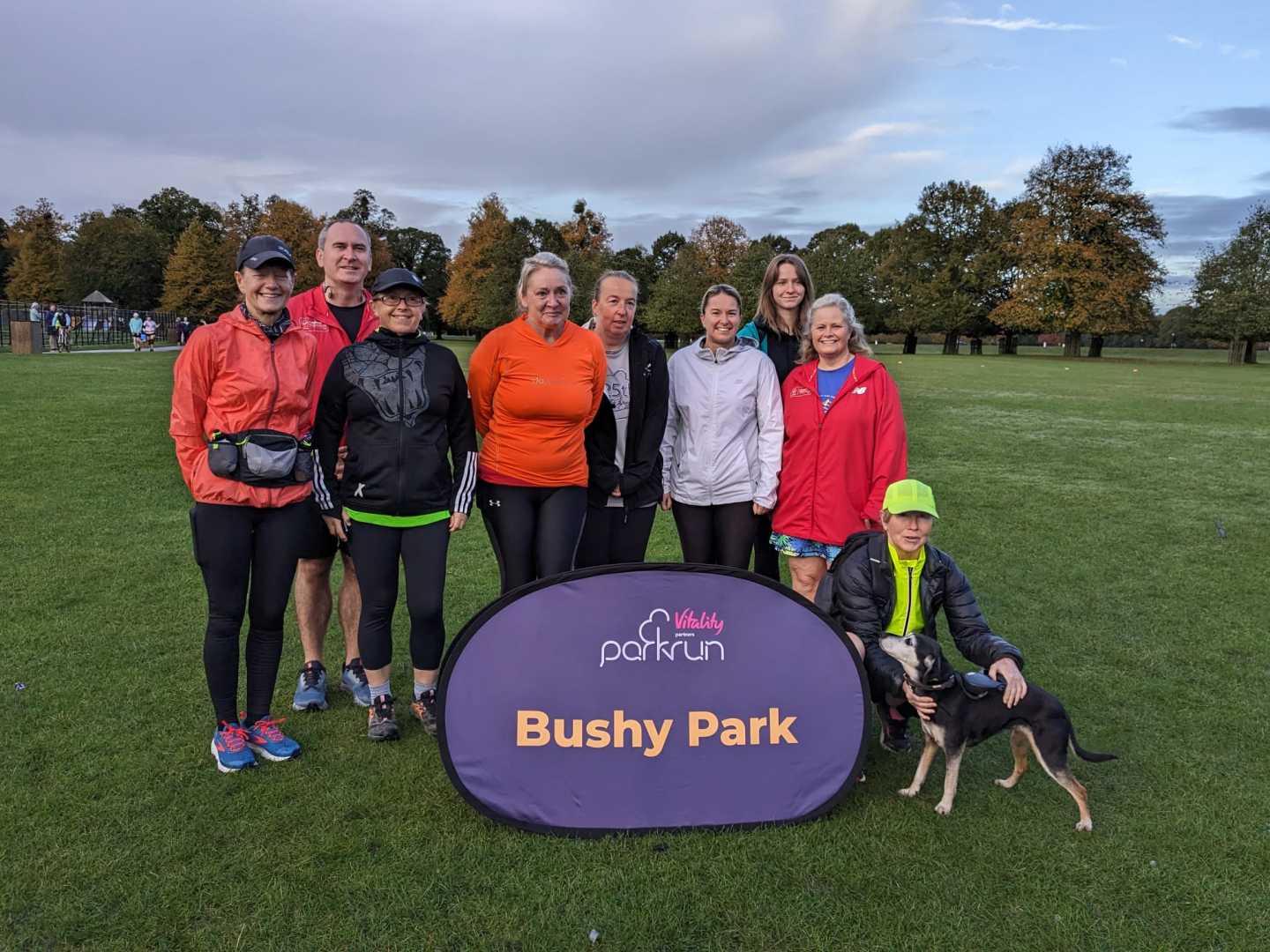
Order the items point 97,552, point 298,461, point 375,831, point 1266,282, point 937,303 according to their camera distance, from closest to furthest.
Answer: point 375,831 → point 298,461 → point 97,552 → point 1266,282 → point 937,303

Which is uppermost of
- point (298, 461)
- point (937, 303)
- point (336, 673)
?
point (937, 303)

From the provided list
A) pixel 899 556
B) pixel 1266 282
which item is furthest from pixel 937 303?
pixel 899 556

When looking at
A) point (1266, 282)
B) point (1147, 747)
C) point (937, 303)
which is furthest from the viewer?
point (937, 303)

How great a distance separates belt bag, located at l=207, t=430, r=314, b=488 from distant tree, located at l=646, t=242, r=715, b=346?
5093cm

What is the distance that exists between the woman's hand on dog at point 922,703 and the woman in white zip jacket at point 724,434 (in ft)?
3.31

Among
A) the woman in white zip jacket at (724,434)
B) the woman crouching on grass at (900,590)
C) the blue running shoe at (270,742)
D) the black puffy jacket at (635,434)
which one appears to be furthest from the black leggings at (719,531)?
the blue running shoe at (270,742)

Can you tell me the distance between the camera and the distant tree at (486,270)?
53406 millimetres

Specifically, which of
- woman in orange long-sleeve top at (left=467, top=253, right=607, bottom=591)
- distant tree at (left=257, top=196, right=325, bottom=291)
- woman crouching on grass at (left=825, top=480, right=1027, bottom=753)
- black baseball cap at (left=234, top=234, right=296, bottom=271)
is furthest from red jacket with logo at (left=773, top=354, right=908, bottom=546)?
distant tree at (left=257, top=196, right=325, bottom=291)

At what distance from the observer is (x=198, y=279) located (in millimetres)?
53688

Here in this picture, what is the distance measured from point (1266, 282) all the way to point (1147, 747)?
2365 inches

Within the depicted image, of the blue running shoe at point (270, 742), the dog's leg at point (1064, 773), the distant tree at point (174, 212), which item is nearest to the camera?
the dog's leg at point (1064, 773)

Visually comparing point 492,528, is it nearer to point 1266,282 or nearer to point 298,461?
point 298,461

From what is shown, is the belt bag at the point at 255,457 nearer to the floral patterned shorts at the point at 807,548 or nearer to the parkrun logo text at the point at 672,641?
the parkrun logo text at the point at 672,641

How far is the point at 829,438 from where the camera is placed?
13.0ft
